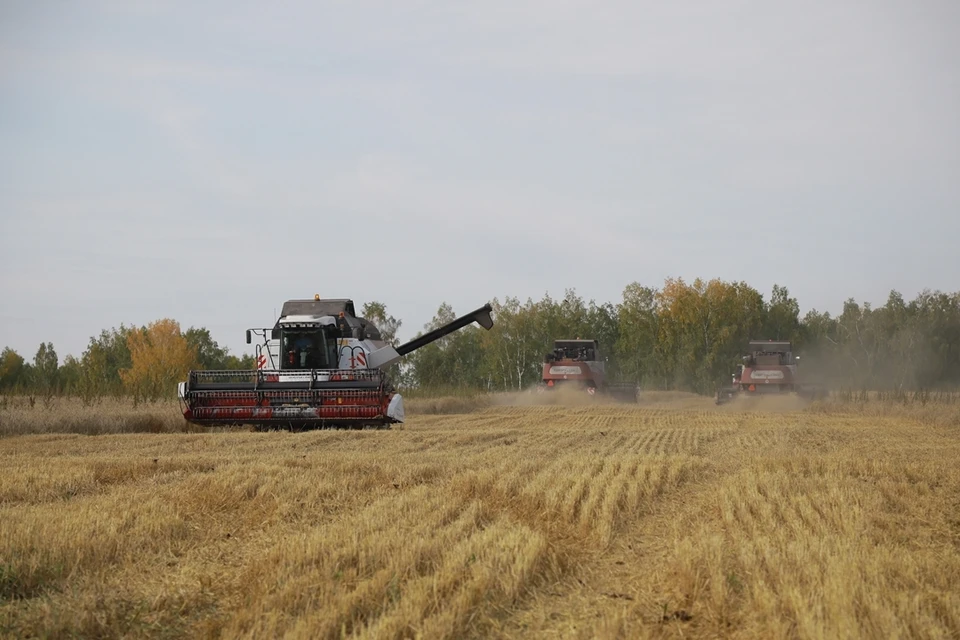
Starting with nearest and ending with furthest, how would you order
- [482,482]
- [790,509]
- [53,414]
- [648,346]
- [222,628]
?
[222,628] < [790,509] < [482,482] < [53,414] < [648,346]

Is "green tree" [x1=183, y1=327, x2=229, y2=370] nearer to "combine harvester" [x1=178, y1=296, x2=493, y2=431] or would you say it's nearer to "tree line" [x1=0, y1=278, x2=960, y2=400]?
"tree line" [x1=0, y1=278, x2=960, y2=400]

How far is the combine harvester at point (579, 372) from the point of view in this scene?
40.9m

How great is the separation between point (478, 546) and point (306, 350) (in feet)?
53.3

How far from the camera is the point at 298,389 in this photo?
20188 mm

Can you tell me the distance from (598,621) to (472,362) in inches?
2763

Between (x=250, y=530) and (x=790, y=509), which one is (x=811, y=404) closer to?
(x=790, y=509)

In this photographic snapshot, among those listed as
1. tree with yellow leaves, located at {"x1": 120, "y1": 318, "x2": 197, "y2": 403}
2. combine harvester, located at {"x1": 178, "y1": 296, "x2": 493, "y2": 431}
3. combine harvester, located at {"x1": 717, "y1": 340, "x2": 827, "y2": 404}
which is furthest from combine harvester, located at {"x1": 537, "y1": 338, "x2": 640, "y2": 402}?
tree with yellow leaves, located at {"x1": 120, "y1": 318, "x2": 197, "y2": 403}

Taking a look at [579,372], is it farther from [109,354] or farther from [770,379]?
[109,354]

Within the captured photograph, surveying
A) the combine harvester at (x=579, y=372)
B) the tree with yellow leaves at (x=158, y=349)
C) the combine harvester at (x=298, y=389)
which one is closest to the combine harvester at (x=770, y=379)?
the combine harvester at (x=579, y=372)

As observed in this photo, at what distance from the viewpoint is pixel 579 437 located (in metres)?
18.0

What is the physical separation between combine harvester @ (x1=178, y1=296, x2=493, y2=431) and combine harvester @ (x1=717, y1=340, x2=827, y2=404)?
69.4 ft

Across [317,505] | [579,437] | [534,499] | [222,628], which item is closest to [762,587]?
[222,628]

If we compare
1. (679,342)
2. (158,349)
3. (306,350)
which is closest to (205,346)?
(158,349)

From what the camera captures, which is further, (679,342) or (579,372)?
(679,342)
